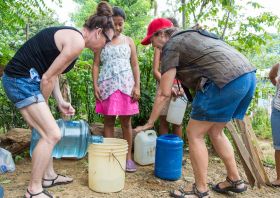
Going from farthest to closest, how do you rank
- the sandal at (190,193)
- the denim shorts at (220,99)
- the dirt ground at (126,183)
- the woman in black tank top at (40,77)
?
the dirt ground at (126,183), the sandal at (190,193), the denim shorts at (220,99), the woman in black tank top at (40,77)

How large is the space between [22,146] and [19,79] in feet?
5.29

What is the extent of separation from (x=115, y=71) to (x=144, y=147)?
1060 millimetres

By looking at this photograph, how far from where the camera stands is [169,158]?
386cm

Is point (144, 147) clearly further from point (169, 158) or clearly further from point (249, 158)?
point (249, 158)

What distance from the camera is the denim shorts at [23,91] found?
2.91 m

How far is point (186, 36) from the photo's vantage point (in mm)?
3059

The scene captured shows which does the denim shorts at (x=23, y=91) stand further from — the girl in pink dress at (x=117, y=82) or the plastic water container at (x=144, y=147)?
the plastic water container at (x=144, y=147)

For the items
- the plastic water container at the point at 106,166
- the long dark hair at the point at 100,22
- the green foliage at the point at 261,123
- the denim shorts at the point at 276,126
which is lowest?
the green foliage at the point at 261,123

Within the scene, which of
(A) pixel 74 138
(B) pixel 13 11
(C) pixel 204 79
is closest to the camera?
(C) pixel 204 79

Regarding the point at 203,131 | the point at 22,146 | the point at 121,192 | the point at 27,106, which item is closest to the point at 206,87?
the point at 203,131

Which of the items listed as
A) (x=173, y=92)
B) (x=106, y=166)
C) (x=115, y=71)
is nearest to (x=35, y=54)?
(x=115, y=71)

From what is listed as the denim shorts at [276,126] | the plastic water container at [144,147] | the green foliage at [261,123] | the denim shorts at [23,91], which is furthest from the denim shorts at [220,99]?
the green foliage at [261,123]

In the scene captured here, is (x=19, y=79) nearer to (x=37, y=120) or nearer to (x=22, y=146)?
(x=37, y=120)

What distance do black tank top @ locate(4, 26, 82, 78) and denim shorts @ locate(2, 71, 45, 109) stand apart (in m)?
0.05
